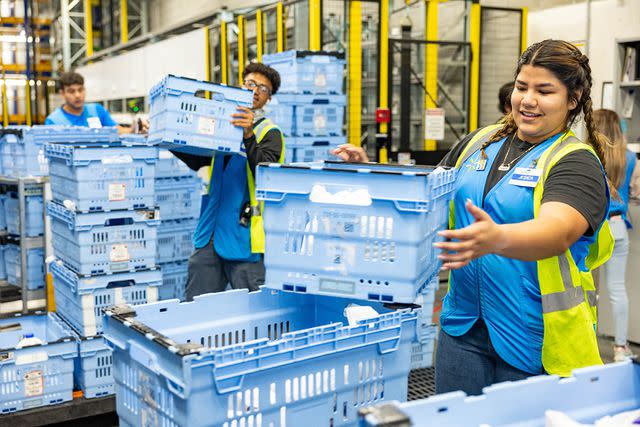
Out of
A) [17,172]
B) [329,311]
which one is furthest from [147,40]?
[329,311]

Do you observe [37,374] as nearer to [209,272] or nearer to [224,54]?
[209,272]

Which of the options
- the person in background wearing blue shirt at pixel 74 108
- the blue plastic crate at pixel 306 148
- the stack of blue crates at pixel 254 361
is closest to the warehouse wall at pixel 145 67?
the blue plastic crate at pixel 306 148

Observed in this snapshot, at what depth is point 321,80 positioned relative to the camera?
22.4ft

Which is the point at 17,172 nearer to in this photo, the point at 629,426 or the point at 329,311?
the point at 329,311

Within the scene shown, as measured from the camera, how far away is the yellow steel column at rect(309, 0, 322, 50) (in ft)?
24.0

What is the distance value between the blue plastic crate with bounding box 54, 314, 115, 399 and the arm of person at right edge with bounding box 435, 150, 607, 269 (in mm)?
2999

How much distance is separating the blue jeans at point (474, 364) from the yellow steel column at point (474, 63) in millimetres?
6856

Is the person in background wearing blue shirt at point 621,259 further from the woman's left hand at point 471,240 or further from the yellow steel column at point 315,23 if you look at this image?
the woman's left hand at point 471,240

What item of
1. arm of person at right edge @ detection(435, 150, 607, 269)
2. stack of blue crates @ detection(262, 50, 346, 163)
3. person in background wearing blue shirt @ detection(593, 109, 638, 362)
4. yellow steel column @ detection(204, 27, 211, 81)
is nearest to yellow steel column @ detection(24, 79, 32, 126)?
yellow steel column @ detection(204, 27, 211, 81)

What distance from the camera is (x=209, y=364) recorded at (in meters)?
1.54

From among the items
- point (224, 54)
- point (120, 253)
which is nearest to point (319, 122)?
point (120, 253)

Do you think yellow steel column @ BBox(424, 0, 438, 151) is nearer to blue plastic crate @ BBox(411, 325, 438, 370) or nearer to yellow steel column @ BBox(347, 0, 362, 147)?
yellow steel column @ BBox(347, 0, 362, 147)

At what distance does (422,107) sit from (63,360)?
5617mm

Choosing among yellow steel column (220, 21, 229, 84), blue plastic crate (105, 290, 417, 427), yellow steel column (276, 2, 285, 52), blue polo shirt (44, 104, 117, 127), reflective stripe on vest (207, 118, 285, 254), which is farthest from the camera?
yellow steel column (220, 21, 229, 84)
